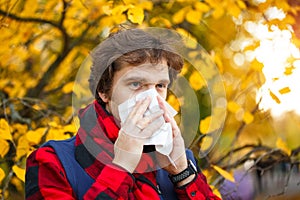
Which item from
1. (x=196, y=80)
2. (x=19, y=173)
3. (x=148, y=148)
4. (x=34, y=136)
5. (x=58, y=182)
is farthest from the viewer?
(x=196, y=80)

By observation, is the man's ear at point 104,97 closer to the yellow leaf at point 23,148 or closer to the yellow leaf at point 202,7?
the yellow leaf at point 23,148

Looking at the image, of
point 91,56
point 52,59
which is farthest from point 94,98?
point 52,59

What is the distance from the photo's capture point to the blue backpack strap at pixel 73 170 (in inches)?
54.5

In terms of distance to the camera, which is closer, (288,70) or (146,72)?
(146,72)

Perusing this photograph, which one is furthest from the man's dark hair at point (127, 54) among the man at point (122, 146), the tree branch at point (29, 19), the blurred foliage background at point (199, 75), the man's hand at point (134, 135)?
the tree branch at point (29, 19)

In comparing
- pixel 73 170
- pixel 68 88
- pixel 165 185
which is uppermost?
pixel 73 170

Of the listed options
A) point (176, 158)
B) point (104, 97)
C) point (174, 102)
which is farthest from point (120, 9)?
point (176, 158)

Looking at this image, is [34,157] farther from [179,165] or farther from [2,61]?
[2,61]

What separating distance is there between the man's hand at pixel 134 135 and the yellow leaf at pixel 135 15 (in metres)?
0.89

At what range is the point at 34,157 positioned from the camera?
140cm

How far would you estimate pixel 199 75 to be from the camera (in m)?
2.55

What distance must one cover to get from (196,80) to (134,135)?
1.15m

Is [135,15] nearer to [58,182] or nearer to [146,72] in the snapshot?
[146,72]

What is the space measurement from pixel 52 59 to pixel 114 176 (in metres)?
2.37
